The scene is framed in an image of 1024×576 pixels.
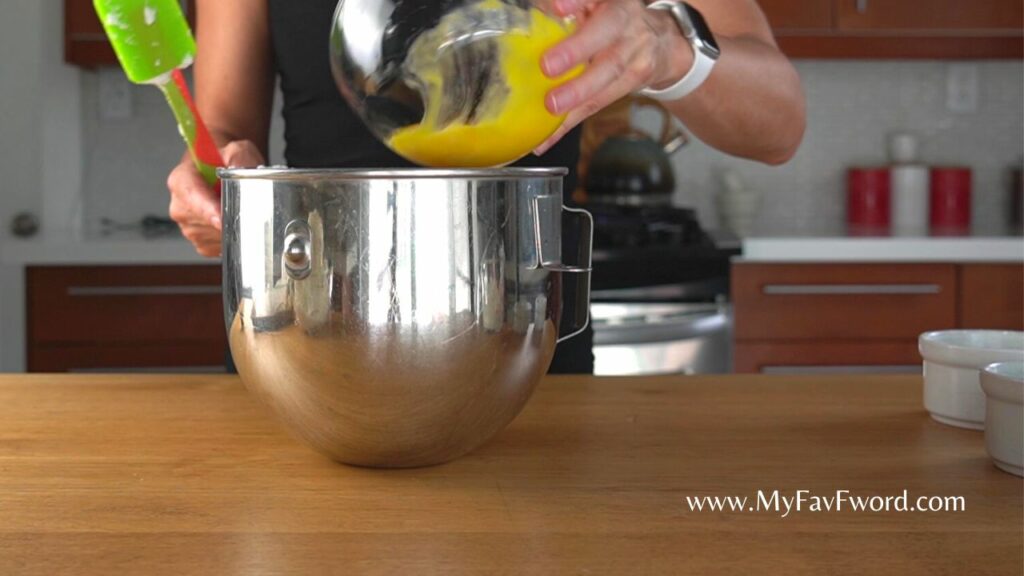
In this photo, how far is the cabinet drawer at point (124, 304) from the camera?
8.59 feet

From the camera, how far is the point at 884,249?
2695mm

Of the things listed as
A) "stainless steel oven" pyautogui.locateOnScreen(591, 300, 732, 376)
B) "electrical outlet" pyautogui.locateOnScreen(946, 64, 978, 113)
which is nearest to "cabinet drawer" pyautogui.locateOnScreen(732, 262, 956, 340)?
"stainless steel oven" pyautogui.locateOnScreen(591, 300, 732, 376)

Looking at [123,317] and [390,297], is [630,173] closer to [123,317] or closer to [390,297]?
[123,317]

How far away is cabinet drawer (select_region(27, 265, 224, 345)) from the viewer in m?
2.62

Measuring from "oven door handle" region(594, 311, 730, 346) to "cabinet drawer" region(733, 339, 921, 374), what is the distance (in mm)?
153

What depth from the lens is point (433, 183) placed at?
2.39 ft

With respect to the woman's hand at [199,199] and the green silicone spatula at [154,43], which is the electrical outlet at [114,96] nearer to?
the woman's hand at [199,199]

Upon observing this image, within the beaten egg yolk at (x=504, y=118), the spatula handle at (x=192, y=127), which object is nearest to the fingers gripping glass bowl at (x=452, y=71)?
the beaten egg yolk at (x=504, y=118)

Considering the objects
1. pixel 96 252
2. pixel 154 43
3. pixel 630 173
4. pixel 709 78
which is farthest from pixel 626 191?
pixel 154 43

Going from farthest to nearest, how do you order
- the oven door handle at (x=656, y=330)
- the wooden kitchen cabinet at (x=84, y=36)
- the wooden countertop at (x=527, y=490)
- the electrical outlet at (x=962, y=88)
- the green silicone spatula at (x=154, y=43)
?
the electrical outlet at (x=962, y=88) → the wooden kitchen cabinet at (x=84, y=36) → the oven door handle at (x=656, y=330) → the green silicone spatula at (x=154, y=43) → the wooden countertop at (x=527, y=490)

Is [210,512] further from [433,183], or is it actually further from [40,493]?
[433,183]

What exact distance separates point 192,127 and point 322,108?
0.47m

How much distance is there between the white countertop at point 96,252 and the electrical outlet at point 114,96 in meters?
0.64

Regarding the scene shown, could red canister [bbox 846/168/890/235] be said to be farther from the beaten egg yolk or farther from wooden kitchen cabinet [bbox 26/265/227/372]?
the beaten egg yolk
